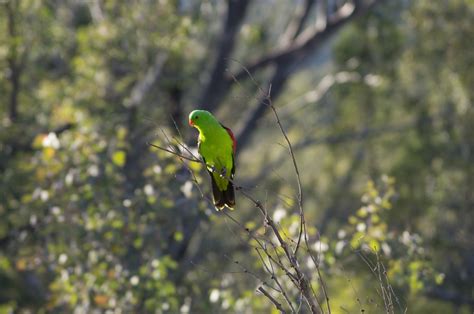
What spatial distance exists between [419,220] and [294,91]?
37.6 feet

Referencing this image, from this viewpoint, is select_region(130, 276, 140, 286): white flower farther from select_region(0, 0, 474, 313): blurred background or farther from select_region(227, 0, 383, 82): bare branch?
select_region(227, 0, 383, 82): bare branch

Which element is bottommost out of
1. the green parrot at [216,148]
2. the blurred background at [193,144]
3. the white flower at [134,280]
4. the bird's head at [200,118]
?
the blurred background at [193,144]

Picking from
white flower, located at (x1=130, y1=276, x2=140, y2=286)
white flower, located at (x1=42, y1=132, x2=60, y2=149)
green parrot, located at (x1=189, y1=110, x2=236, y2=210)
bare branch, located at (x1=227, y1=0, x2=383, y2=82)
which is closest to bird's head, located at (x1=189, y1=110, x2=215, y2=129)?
green parrot, located at (x1=189, y1=110, x2=236, y2=210)

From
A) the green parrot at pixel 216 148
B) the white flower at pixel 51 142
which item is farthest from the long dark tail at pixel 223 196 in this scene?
the white flower at pixel 51 142

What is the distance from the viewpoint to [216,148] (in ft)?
17.4

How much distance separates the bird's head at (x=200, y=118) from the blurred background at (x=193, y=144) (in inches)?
11.3

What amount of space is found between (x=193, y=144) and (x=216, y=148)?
580 cm

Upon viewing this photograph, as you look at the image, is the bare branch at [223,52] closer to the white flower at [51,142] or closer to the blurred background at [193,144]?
the blurred background at [193,144]

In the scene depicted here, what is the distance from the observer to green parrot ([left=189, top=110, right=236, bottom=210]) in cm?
513

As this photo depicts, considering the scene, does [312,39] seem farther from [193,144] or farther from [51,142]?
[51,142]

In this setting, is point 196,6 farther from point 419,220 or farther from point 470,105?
point 419,220

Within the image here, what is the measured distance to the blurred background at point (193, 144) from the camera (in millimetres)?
7566

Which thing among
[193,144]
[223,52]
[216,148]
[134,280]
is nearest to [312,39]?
[223,52]

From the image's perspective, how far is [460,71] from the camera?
18.2 metres
